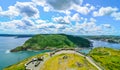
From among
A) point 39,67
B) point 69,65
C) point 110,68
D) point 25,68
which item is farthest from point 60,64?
point 110,68

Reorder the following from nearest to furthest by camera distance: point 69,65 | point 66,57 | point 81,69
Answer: point 81,69 < point 69,65 < point 66,57

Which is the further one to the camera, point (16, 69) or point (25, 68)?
point (16, 69)

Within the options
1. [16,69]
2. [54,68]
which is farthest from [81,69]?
[16,69]

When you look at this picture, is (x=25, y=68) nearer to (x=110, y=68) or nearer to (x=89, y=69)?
(x=89, y=69)

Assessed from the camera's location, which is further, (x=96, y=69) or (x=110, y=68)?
(x=110, y=68)

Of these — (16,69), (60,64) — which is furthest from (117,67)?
(16,69)

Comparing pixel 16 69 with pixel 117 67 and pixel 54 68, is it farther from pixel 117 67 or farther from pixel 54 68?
pixel 117 67

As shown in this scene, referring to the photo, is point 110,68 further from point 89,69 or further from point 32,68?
point 32,68

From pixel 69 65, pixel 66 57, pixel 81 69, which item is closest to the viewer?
pixel 81 69
